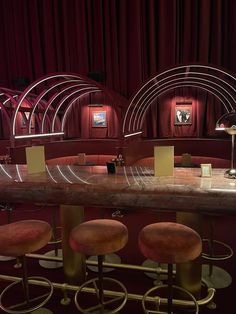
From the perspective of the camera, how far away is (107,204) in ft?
6.21

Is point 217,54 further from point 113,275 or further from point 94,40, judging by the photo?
point 113,275

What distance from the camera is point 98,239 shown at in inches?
74.4

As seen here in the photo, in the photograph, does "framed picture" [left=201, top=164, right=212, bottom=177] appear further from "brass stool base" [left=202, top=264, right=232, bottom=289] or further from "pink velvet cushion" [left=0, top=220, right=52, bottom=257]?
"pink velvet cushion" [left=0, top=220, right=52, bottom=257]

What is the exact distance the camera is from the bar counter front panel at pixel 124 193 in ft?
5.76

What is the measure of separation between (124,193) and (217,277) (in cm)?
173

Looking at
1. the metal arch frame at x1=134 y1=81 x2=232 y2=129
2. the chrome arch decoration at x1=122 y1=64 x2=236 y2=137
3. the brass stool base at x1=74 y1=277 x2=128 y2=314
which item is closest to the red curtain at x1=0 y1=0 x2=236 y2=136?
the metal arch frame at x1=134 y1=81 x2=232 y2=129

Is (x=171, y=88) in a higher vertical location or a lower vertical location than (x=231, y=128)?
higher

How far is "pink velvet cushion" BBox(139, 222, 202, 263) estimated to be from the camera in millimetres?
1726

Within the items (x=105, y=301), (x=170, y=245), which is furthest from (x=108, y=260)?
(x=170, y=245)

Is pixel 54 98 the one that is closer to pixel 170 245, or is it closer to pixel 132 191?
pixel 132 191

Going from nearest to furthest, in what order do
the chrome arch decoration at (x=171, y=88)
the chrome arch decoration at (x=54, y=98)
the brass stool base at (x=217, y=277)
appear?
the brass stool base at (x=217, y=277) < the chrome arch decoration at (x=54, y=98) < the chrome arch decoration at (x=171, y=88)

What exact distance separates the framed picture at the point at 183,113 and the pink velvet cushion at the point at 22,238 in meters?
7.29

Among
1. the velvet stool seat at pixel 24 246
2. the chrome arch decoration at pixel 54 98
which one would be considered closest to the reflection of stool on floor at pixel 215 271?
the velvet stool seat at pixel 24 246

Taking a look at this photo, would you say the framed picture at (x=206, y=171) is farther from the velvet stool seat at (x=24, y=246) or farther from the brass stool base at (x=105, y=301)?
the velvet stool seat at (x=24, y=246)
